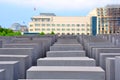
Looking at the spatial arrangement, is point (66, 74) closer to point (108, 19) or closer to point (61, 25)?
point (61, 25)

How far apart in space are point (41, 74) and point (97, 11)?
159511 millimetres

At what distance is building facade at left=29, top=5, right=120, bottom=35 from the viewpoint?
14875cm

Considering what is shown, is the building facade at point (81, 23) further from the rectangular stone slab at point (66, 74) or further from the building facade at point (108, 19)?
the rectangular stone slab at point (66, 74)

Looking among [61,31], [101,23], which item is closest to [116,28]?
[101,23]

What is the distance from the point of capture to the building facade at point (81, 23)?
488ft

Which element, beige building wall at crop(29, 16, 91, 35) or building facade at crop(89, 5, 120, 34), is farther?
building facade at crop(89, 5, 120, 34)

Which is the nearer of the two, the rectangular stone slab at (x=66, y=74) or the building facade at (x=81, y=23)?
the rectangular stone slab at (x=66, y=74)

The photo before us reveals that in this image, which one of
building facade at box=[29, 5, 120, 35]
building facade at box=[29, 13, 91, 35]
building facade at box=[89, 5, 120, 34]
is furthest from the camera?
building facade at box=[89, 5, 120, 34]

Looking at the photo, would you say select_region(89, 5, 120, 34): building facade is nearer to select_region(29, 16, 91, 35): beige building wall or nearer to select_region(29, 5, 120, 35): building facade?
select_region(29, 5, 120, 35): building facade

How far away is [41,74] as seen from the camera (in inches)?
394

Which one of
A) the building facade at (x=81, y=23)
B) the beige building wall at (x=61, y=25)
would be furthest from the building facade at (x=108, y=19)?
the beige building wall at (x=61, y=25)

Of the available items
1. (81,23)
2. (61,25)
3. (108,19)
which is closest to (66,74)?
(61,25)

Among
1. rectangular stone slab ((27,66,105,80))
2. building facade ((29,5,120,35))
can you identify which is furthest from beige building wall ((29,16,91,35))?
rectangular stone slab ((27,66,105,80))

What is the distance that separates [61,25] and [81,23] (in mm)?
8733
